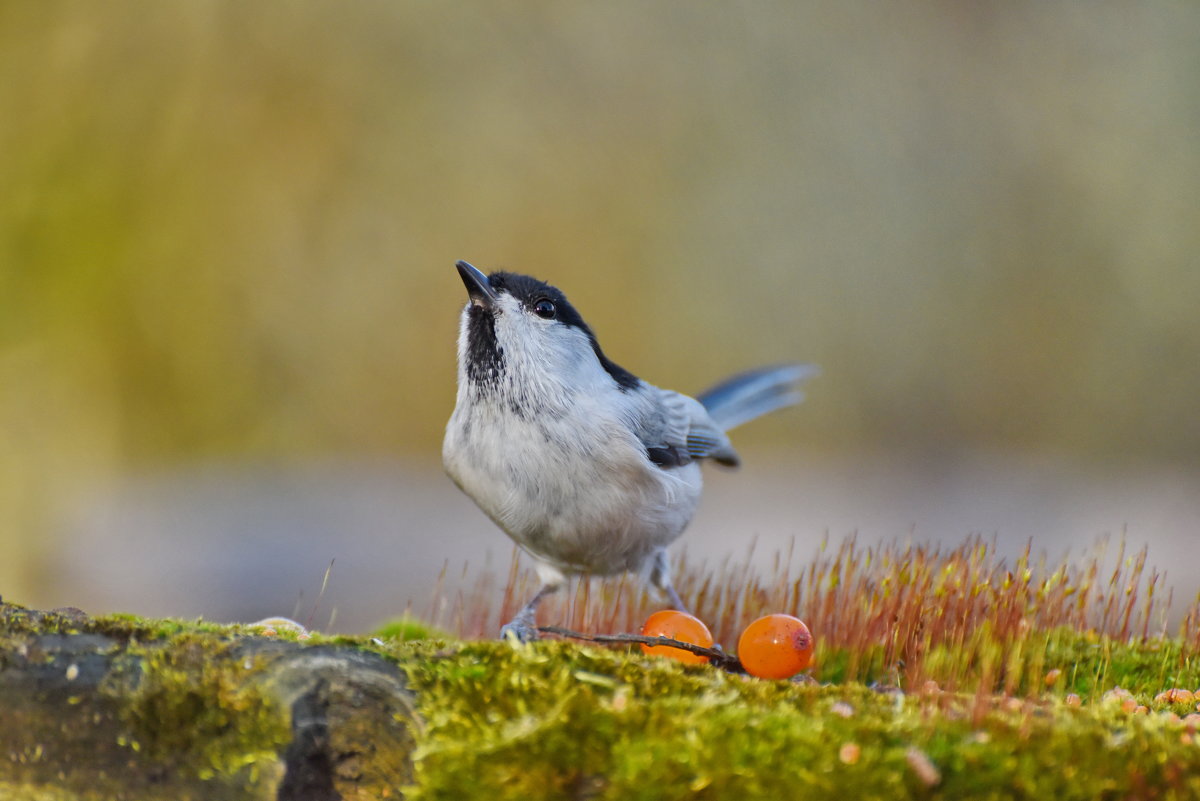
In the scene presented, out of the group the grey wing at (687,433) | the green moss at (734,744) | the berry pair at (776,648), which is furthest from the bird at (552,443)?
the green moss at (734,744)

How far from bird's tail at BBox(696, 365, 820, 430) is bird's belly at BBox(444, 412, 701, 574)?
1.40 metres

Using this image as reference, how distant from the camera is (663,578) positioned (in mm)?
3133

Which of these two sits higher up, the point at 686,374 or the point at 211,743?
the point at 686,374

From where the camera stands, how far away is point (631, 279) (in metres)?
8.20

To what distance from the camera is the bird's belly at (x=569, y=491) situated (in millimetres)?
2621

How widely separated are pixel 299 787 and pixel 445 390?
250 inches

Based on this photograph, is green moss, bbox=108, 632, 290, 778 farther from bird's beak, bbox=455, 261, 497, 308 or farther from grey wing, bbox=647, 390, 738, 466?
grey wing, bbox=647, 390, 738, 466

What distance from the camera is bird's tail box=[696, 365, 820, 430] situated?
13.9 ft

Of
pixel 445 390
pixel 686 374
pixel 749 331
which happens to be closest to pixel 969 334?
pixel 749 331

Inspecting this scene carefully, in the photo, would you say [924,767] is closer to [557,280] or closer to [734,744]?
[734,744]

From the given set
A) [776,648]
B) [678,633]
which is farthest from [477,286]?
[776,648]

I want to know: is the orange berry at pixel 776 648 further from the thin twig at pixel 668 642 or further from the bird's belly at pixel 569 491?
the bird's belly at pixel 569 491

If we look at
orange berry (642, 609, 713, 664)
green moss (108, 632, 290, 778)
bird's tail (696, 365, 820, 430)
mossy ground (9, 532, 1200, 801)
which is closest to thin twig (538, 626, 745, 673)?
orange berry (642, 609, 713, 664)

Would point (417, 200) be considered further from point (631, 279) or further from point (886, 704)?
point (886, 704)
